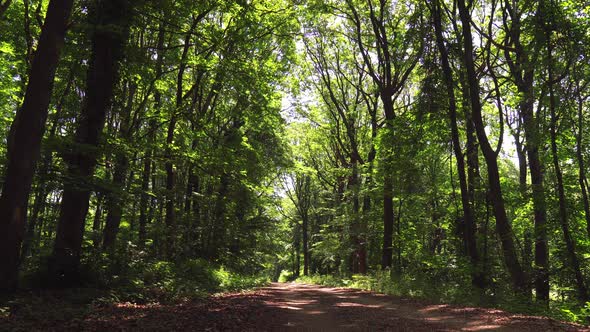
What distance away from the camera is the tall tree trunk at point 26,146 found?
739cm

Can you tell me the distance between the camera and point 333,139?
1275 inches

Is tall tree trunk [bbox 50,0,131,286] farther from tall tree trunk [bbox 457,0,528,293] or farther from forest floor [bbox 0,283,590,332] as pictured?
tall tree trunk [bbox 457,0,528,293]

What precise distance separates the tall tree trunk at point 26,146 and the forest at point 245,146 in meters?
0.03

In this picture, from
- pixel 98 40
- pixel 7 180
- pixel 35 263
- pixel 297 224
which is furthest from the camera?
pixel 297 224

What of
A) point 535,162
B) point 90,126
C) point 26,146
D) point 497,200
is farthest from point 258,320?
point 535,162

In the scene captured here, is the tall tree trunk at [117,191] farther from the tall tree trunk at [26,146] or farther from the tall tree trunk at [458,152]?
the tall tree trunk at [458,152]

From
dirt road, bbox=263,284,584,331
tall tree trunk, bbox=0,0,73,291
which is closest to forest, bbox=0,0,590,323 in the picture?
tall tree trunk, bbox=0,0,73,291

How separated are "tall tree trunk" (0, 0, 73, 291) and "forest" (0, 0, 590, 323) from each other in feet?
0.10

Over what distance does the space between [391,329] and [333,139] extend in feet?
86.1

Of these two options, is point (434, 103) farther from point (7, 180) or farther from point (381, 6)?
point (7, 180)

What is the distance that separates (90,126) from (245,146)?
1149 cm

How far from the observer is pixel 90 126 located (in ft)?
33.2

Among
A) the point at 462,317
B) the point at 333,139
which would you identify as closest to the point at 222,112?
the point at 333,139

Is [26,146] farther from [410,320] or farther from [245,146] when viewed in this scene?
[245,146]
